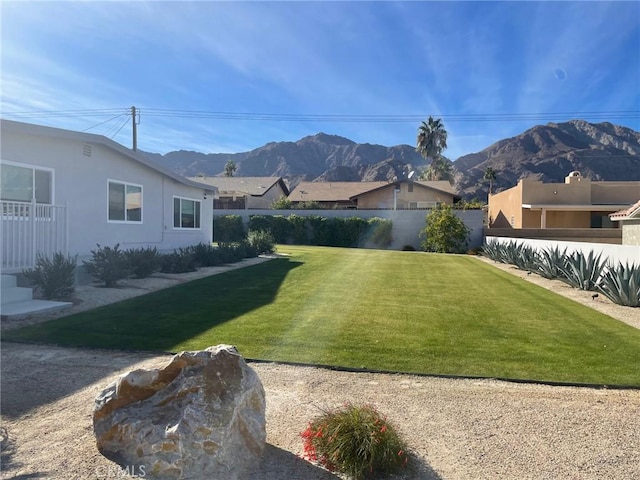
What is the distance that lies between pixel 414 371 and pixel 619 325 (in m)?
5.00

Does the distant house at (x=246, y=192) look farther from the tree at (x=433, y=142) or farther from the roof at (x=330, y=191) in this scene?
the tree at (x=433, y=142)

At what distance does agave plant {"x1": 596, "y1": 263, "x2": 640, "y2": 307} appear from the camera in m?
9.84

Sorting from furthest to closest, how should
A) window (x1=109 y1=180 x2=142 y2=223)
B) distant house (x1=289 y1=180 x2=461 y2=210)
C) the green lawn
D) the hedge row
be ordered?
distant house (x1=289 y1=180 x2=461 y2=210), the hedge row, window (x1=109 y1=180 x2=142 y2=223), the green lawn

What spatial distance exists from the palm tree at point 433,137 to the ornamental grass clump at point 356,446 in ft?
201

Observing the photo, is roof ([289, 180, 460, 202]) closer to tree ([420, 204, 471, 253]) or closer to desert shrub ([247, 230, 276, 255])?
tree ([420, 204, 471, 253])

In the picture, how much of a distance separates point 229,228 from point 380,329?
997 inches

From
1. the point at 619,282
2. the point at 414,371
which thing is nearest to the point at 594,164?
the point at 619,282

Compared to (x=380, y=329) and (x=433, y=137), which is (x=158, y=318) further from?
(x=433, y=137)

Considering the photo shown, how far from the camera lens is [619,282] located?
10.1 metres

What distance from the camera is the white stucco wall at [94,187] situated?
1080 centimetres

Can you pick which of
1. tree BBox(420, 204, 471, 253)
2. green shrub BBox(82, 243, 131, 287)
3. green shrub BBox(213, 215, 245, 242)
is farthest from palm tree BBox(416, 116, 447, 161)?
green shrub BBox(82, 243, 131, 287)

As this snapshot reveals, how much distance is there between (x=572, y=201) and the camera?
33312mm

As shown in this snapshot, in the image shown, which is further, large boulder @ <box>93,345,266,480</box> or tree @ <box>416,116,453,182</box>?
tree @ <box>416,116,453,182</box>

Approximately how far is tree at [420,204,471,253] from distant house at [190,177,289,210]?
21814 millimetres
